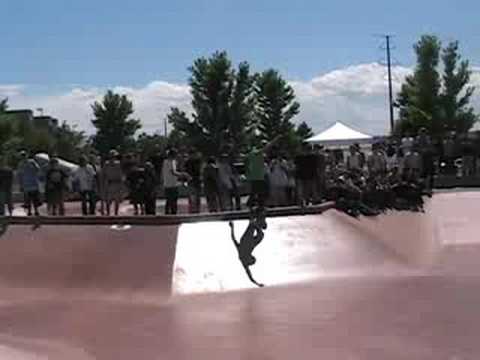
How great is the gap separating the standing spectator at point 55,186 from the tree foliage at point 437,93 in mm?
34508

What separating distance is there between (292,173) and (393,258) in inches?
210

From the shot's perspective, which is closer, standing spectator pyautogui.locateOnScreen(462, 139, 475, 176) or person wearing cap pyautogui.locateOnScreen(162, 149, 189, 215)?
person wearing cap pyautogui.locateOnScreen(162, 149, 189, 215)

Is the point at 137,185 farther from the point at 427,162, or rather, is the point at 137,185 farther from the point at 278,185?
the point at 427,162

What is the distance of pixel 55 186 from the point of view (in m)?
16.4

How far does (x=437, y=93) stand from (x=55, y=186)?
3616 centimetres

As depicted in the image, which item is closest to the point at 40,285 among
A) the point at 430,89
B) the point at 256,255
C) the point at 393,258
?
the point at 256,255

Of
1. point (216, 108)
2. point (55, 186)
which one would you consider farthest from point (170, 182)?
point (216, 108)

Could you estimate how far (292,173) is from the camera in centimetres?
1861

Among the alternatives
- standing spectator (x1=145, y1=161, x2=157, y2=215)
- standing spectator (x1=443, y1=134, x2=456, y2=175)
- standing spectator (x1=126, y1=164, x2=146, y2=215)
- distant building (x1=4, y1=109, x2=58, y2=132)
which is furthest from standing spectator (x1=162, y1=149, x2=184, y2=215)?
distant building (x1=4, y1=109, x2=58, y2=132)

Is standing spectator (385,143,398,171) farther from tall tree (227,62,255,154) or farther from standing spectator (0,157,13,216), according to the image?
tall tree (227,62,255,154)

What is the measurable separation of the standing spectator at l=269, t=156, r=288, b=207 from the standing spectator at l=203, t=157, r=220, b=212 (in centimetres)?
177

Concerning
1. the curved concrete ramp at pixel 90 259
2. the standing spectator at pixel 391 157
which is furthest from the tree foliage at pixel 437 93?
the curved concrete ramp at pixel 90 259

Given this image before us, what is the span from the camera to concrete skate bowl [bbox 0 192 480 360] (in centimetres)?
859

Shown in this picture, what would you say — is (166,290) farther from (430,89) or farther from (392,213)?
(430,89)
